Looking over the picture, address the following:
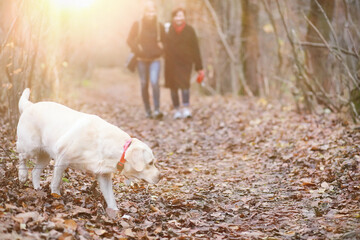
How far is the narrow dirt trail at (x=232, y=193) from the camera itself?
389 cm

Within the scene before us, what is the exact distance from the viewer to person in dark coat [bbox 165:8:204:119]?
10719 millimetres

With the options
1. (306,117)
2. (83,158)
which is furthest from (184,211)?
(306,117)

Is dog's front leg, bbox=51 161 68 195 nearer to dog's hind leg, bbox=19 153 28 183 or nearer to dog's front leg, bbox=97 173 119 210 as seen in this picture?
dog's front leg, bbox=97 173 119 210

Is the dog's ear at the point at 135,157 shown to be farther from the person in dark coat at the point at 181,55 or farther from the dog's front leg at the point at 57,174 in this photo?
the person in dark coat at the point at 181,55

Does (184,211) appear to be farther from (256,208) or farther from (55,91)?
(55,91)

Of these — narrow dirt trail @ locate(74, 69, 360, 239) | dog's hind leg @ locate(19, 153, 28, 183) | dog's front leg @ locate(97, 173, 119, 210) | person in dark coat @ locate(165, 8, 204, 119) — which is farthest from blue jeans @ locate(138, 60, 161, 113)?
dog's front leg @ locate(97, 173, 119, 210)

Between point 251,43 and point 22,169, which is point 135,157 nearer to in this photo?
point 22,169

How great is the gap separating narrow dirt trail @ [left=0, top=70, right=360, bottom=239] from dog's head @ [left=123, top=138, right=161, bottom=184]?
0.41 m

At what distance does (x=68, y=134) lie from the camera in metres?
4.14

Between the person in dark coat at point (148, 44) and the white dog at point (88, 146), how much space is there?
612cm

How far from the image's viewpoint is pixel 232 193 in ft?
17.3

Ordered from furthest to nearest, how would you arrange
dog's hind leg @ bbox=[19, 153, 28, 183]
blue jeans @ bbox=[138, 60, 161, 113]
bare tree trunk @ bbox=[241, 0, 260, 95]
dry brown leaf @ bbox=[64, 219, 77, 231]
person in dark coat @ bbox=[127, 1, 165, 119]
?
bare tree trunk @ bbox=[241, 0, 260, 95] < blue jeans @ bbox=[138, 60, 161, 113] < person in dark coat @ bbox=[127, 1, 165, 119] < dog's hind leg @ bbox=[19, 153, 28, 183] < dry brown leaf @ bbox=[64, 219, 77, 231]

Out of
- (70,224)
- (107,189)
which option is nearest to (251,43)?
(107,189)

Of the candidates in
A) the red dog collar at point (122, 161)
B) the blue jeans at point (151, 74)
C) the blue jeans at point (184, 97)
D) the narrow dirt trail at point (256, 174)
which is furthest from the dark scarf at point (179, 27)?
the red dog collar at point (122, 161)
